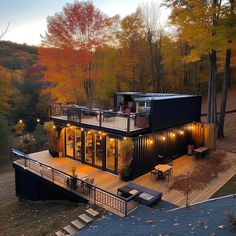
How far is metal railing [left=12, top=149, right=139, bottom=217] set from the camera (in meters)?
9.05

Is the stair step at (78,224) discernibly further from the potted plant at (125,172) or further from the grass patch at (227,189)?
the grass patch at (227,189)

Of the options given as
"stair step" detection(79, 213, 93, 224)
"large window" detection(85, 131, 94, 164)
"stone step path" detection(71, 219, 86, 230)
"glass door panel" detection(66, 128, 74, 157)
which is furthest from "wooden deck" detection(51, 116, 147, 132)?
"stone step path" detection(71, 219, 86, 230)

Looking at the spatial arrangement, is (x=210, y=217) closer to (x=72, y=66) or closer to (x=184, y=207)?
(x=184, y=207)

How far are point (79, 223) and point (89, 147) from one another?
224 inches

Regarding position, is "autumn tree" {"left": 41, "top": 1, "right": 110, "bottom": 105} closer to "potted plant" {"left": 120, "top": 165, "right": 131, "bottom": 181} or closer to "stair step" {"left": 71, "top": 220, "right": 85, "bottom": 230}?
"potted plant" {"left": 120, "top": 165, "right": 131, "bottom": 181}

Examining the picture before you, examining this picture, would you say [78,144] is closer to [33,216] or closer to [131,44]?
[33,216]

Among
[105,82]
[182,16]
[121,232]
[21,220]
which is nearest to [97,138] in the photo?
[21,220]

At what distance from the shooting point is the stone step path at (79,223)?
843 centimetres

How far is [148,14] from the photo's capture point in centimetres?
2873

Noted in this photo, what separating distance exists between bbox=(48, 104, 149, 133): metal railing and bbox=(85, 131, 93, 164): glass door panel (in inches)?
30.3

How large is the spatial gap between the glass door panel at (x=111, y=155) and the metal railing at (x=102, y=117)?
2.72 ft

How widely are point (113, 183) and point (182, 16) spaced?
11835mm

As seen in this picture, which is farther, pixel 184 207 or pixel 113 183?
pixel 113 183

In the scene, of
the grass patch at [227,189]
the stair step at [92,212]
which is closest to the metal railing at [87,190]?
the stair step at [92,212]
